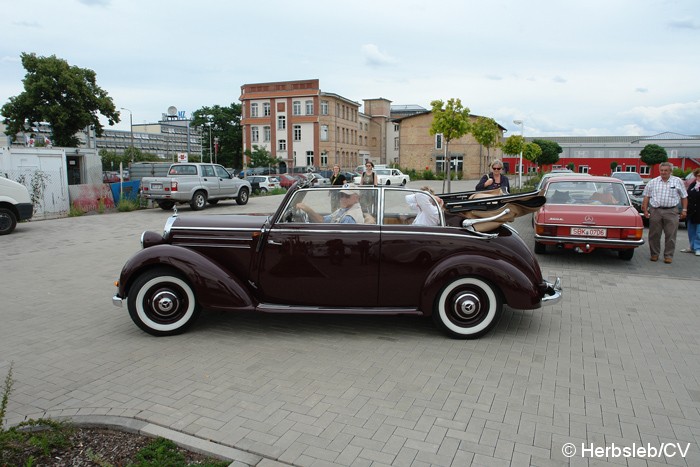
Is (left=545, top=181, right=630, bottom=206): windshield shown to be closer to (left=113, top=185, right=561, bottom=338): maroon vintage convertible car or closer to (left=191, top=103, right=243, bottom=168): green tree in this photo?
(left=113, top=185, right=561, bottom=338): maroon vintage convertible car

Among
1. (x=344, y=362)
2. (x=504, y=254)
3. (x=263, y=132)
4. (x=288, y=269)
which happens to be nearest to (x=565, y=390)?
(x=504, y=254)

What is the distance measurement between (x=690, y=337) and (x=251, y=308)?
474 cm

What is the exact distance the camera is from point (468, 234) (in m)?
5.25

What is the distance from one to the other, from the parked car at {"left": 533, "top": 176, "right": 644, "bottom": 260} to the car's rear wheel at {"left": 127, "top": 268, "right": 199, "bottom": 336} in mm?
6408

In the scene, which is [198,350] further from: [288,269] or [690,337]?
[690,337]

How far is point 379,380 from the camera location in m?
4.23

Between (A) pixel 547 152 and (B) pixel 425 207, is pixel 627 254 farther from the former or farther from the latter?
(A) pixel 547 152

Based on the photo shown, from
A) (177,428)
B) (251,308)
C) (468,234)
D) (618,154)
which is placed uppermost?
(618,154)

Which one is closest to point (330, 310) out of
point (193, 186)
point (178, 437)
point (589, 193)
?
point (178, 437)

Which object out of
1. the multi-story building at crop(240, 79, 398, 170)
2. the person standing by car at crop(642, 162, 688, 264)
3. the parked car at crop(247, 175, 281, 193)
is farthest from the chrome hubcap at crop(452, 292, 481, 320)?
the multi-story building at crop(240, 79, 398, 170)

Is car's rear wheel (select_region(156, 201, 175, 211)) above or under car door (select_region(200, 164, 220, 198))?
under

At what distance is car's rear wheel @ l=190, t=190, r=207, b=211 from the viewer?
754 inches

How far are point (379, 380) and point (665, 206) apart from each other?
25.4ft

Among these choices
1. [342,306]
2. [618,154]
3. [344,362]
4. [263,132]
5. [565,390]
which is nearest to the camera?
[565,390]
